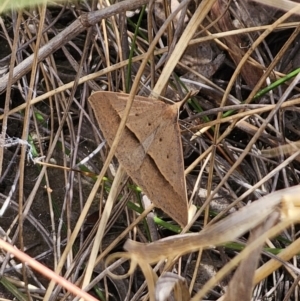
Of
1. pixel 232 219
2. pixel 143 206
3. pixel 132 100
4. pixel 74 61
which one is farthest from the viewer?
pixel 74 61

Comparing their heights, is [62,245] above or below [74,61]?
below

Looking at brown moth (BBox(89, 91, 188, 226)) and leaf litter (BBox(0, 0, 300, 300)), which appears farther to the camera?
leaf litter (BBox(0, 0, 300, 300))

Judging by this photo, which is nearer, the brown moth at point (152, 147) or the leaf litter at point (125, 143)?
the brown moth at point (152, 147)

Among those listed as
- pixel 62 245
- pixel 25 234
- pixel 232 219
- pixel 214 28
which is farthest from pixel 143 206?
pixel 232 219

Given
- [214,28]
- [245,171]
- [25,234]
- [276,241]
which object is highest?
[214,28]

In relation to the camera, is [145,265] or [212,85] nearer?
[145,265]

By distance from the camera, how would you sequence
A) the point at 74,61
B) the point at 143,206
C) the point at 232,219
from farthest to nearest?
the point at 74,61 < the point at 143,206 < the point at 232,219

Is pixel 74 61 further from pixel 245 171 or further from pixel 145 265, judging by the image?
pixel 145 265

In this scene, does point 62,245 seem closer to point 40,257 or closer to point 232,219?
point 40,257
